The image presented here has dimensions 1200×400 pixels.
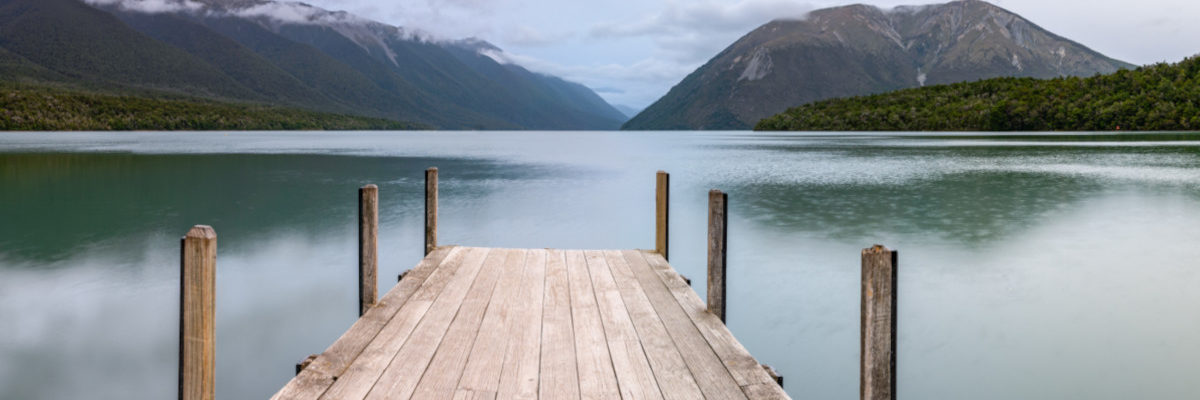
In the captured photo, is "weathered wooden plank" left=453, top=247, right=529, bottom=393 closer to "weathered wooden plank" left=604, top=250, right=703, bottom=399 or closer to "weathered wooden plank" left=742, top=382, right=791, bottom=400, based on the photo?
"weathered wooden plank" left=604, top=250, right=703, bottom=399

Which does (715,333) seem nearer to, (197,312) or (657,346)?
(657,346)

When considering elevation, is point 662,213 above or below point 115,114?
below

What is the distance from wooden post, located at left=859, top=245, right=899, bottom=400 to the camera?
124 inches

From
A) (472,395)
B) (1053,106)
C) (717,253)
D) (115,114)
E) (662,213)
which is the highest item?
(1053,106)

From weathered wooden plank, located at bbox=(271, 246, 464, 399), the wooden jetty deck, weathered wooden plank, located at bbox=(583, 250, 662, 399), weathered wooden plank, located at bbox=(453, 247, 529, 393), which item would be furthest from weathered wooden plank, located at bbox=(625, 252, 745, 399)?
weathered wooden plank, located at bbox=(271, 246, 464, 399)

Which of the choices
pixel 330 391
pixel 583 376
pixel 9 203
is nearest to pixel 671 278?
pixel 583 376

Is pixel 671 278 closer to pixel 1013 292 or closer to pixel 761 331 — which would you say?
pixel 761 331

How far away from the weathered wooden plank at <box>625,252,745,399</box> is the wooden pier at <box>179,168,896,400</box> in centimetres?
1

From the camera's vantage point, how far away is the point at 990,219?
1553 centimetres

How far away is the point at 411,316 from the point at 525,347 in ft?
3.69

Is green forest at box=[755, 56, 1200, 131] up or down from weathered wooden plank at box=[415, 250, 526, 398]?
up

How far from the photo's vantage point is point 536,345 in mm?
4672

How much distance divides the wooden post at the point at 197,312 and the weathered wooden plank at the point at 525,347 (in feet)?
4.26

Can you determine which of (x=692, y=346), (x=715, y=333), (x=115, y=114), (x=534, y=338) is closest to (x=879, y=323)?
(x=692, y=346)
